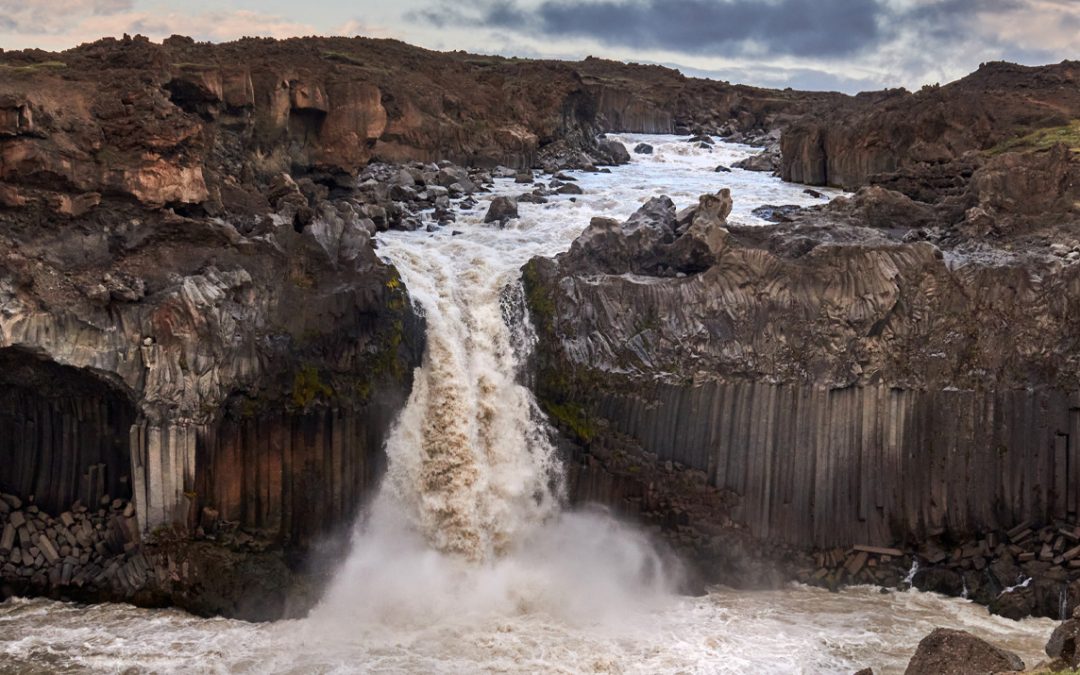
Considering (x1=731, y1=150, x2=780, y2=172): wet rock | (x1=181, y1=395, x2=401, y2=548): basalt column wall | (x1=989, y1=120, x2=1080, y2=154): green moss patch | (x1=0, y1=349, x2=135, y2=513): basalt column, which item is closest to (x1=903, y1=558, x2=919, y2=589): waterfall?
(x1=181, y1=395, x2=401, y2=548): basalt column wall

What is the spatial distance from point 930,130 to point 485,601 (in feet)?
98.4

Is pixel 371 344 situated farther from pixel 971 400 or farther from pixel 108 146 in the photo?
pixel 971 400

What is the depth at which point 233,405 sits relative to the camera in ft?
87.5

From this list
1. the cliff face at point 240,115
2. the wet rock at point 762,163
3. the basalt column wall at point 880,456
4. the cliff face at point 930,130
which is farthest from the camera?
the wet rock at point 762,163

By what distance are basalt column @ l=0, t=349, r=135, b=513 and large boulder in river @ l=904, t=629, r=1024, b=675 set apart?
17279 mm

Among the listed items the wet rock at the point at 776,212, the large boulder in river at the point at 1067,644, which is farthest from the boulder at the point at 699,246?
the large boulder in river at the point at 1067,644

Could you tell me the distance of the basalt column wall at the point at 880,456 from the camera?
1113 inches

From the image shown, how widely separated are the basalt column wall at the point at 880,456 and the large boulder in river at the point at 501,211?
12.1 metres

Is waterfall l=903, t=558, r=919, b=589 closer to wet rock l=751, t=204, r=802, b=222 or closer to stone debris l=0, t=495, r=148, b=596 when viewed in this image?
wet rock l=751, t=204, r=802, b=222

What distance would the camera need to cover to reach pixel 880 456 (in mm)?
28547

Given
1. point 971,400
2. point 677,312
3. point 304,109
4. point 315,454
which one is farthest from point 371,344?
point 304,109

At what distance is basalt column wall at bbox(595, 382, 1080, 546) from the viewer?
28.3 m

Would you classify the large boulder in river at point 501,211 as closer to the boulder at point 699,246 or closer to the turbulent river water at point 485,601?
the turbulent river water at point 485,601

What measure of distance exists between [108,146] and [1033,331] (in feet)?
75.3
